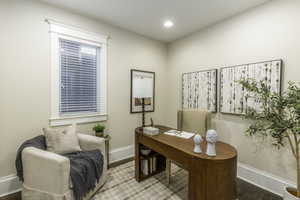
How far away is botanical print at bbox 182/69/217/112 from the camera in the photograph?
2699 millimetres

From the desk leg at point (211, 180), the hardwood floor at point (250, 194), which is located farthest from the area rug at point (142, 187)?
the hardwood floor at point (250, 194)

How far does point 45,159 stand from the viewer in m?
1.50

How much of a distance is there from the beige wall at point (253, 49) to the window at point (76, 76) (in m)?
1.92

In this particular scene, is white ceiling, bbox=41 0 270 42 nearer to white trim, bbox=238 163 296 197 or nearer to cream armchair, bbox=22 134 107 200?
cream armchair, bbox=22 134 107 200

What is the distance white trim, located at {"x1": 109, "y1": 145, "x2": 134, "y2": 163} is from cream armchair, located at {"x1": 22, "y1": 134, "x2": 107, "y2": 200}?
4.28 feet

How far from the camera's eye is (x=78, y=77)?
2.56m

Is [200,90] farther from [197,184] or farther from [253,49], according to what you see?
[197,184]

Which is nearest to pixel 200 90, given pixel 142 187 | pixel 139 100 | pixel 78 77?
pixel 139 100

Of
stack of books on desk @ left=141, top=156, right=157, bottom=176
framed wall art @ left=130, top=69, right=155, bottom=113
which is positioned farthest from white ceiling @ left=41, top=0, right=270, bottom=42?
stack of books on desk @ left=141, top=156, right=157, bottom=176

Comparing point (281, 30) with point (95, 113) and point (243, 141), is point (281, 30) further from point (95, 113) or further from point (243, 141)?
point (95, 113)

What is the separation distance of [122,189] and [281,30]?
3.06 m

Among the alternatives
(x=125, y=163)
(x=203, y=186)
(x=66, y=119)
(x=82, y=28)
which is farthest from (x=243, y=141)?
(x=82, y=28)

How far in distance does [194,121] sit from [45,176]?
2.08 metres

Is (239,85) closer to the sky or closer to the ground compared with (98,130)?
closer to the sky
